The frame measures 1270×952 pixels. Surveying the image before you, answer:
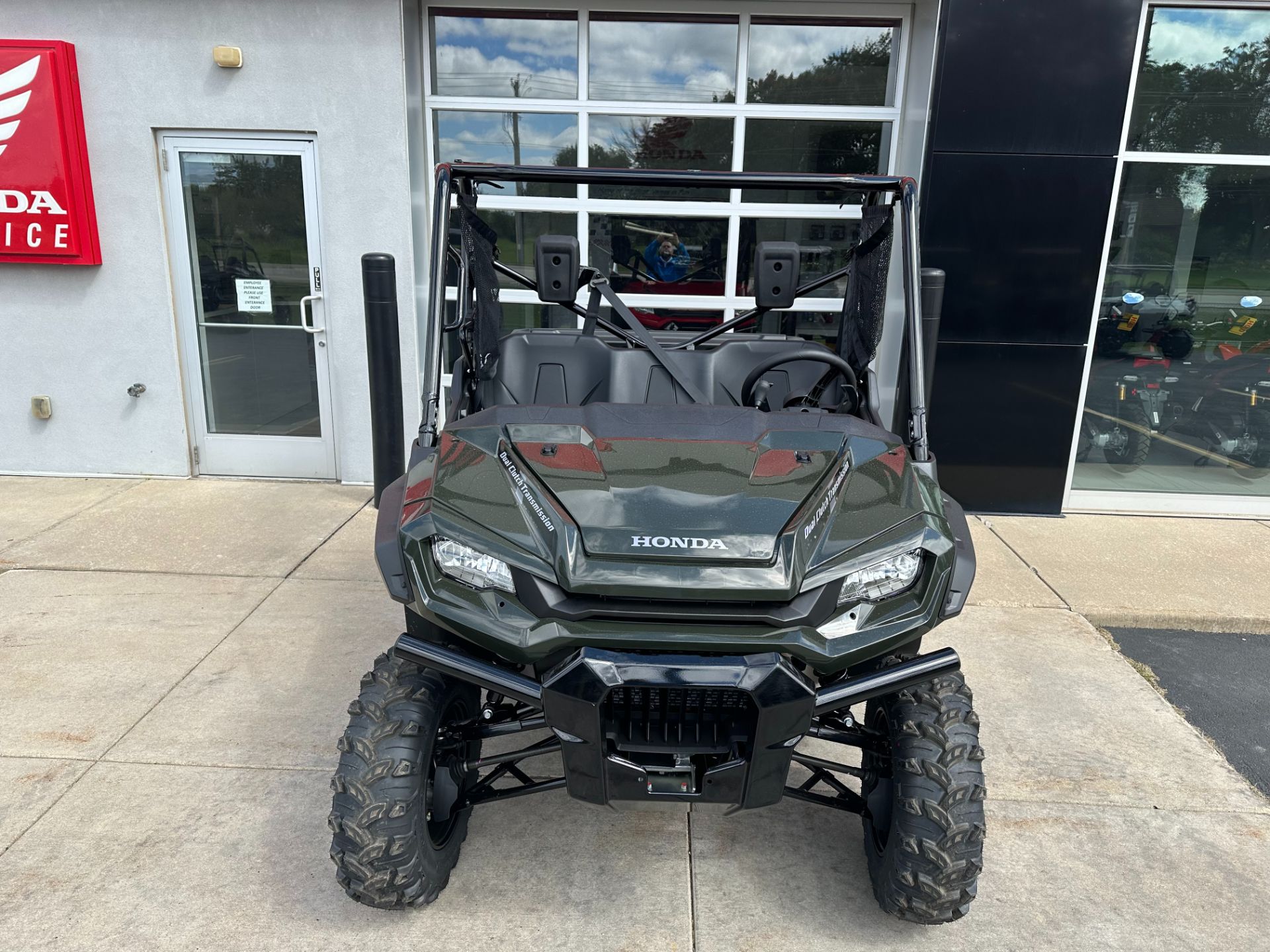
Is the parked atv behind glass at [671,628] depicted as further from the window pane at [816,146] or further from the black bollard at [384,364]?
the window pane at [816,146]

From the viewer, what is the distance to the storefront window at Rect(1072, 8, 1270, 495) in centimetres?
559

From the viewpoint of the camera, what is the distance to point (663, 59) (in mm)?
6031

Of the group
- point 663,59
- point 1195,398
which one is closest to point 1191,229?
point 1195,398

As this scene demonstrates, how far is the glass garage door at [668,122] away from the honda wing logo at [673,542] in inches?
159

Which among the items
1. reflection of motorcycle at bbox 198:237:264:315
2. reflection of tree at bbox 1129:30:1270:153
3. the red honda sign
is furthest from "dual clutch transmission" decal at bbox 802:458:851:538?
the red honda sign

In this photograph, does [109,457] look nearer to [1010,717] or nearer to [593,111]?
[593,111]

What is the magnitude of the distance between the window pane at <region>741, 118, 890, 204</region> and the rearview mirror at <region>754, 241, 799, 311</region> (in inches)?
129

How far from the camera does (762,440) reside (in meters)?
2.60

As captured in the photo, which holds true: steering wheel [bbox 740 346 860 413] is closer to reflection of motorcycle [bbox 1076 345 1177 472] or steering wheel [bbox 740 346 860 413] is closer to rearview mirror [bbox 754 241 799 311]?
rearview mirror [bbox 754 241 799 311]

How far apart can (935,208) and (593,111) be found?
7.58 feet

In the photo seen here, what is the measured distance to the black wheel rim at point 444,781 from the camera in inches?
98.6

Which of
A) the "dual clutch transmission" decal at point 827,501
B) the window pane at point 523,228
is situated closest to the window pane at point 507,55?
the window pane at point 523,228

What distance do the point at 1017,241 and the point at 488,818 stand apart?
463 cm

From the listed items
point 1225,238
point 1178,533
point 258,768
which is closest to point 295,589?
point 258,768
